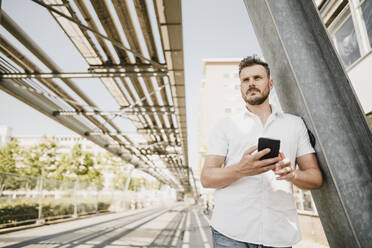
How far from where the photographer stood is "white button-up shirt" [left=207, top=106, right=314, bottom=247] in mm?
1438

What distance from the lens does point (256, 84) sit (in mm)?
1725

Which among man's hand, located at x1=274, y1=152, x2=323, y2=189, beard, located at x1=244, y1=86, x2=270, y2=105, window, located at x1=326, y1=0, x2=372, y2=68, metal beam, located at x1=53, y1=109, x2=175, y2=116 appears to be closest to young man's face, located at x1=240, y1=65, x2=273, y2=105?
beard, located at x1=244, y1=86, x2=270, y2=105

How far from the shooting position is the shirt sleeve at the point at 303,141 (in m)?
1.47

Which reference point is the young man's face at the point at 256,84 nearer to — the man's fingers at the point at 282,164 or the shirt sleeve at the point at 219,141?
the shirt sleeve at the point at 219,141

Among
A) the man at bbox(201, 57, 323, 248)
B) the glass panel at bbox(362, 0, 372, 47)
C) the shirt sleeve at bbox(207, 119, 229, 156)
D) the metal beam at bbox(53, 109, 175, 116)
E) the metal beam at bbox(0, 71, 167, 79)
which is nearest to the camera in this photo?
the man at bbox(201, 57, 323, 248)

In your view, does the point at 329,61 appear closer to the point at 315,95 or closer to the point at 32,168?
the point at 315,95

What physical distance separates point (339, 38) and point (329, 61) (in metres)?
7.12

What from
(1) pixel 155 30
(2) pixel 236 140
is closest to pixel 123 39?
(1) pixel 155 30

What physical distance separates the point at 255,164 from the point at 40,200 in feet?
47.0

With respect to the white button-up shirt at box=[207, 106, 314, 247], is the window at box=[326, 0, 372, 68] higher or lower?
higher

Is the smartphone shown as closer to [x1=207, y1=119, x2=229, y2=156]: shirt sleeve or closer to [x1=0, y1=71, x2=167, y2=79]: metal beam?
[x1=207, y1=119, x2=229, y2=156]: shirt sleeve

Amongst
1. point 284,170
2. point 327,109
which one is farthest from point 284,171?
point 327,109

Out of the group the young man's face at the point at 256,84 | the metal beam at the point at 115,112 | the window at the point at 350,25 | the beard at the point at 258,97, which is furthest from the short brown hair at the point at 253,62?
the metal beam at the point at 115,112

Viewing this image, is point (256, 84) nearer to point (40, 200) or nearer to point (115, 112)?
point (115, 112)
